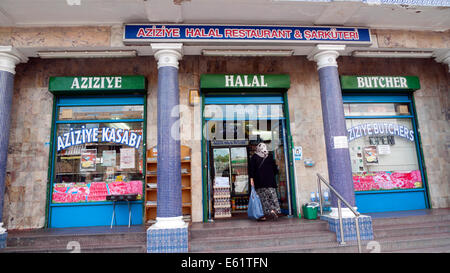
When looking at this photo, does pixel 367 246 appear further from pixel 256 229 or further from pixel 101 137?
pixel 101 137

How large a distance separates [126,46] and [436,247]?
292 inches

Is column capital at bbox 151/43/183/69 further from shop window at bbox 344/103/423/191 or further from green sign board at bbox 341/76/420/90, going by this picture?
shop window at bbox 344/103/423/191

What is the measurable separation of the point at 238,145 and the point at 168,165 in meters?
A: 4.07

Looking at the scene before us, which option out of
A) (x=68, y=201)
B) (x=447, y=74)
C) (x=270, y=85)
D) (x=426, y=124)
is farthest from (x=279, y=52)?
(x=68, y=201)

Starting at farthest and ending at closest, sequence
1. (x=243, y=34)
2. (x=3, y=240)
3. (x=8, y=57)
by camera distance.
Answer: (x=243, y=34) → (x=8, y=57) → (x=3, y=240)

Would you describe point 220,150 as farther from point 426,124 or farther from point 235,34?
point 426,124

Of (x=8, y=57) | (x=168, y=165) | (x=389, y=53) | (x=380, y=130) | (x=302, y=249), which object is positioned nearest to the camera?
(x=302, y=249)

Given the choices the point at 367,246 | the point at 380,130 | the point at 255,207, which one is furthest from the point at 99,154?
the point at 380,130

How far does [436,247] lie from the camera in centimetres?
472

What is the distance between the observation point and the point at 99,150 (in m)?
6.59

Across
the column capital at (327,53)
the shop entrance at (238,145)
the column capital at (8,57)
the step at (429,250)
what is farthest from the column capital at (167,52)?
the step at (429,250)

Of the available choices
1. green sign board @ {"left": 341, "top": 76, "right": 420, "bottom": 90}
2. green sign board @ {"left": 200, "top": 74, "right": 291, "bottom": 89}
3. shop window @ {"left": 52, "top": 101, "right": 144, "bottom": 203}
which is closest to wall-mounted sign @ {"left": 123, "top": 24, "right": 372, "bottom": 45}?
green sign board @ {"left": 200, "top": 74, "right": 291, "bottom": 89}

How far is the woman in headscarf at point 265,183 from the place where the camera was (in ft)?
19.3

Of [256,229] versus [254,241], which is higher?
[256,229]
